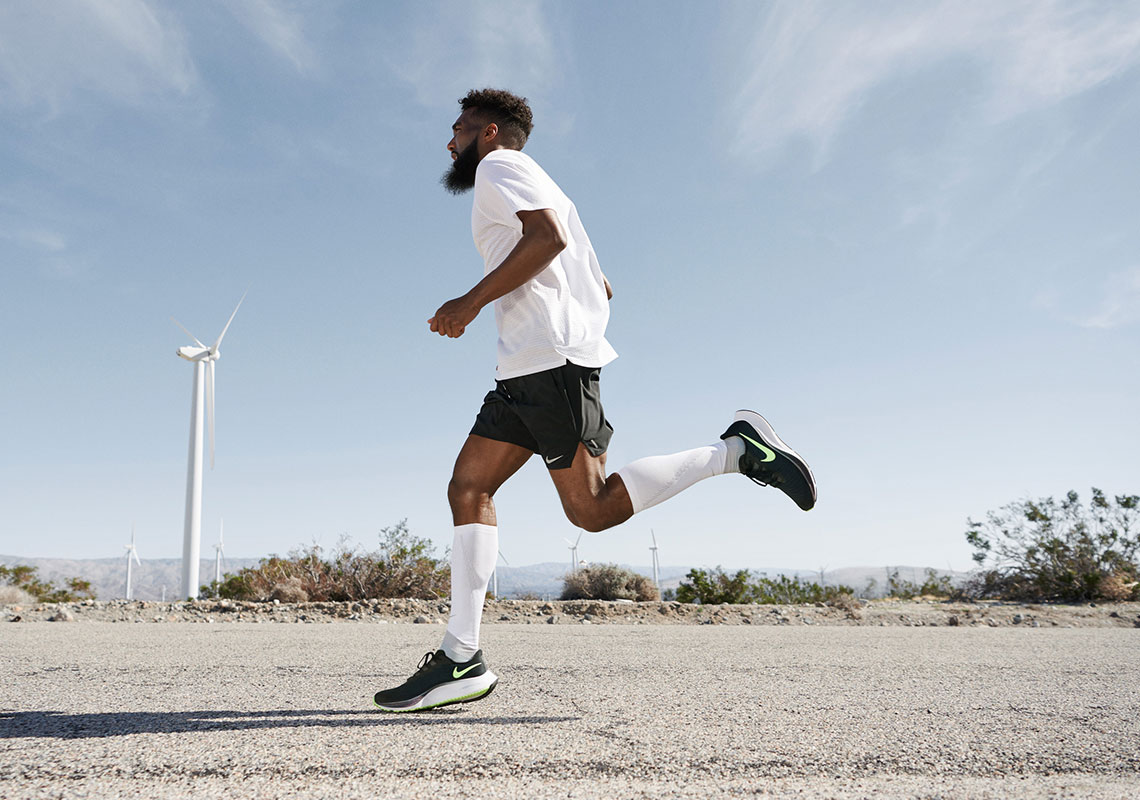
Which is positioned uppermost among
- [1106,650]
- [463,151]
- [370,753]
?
[463,151]

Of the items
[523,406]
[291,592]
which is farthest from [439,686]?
[291,592]

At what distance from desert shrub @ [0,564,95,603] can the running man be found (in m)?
12.3

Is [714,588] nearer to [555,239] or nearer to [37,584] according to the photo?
[555,239]

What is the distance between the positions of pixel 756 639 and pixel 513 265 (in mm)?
3585

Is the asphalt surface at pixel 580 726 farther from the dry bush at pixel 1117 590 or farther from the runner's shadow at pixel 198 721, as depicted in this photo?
the dry bush at pixel 1117 590

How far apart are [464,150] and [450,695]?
2170 millimetres

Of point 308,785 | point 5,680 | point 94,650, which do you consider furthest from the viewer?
point 94,650

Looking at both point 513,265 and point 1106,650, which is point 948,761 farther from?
point 1106,650

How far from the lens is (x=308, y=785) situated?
155 centimetres

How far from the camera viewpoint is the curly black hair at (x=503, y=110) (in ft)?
10.4

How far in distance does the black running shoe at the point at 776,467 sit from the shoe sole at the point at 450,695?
52.5 inches

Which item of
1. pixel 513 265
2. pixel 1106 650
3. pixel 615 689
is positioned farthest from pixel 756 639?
pixel 513 265

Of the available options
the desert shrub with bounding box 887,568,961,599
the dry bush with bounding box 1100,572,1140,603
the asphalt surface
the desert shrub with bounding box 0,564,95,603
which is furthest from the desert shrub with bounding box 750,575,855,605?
the desert shrub with bounding box 0,564,95,603

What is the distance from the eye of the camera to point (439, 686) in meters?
2.50
